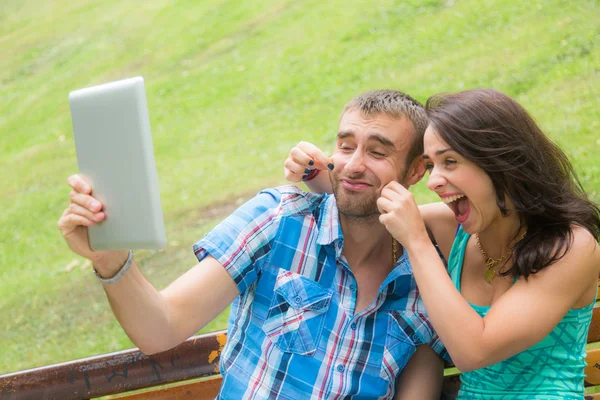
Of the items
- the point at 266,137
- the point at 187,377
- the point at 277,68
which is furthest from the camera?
the point at 277,68

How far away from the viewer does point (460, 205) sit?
243 cm

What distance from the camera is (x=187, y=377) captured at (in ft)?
9.95

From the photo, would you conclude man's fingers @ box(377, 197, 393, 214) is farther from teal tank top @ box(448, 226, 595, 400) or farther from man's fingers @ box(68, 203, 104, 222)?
man's fingers @ box(68, 203, 104, 222)

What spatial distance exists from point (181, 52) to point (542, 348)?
9.24 m

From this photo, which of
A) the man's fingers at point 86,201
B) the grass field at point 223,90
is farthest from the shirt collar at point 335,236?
the grass field at point 223,90

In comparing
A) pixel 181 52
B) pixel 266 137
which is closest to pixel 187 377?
pixel 266 137

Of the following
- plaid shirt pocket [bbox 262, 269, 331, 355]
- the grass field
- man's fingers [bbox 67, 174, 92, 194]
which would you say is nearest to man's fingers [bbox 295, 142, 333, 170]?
plaid shirt pocket [bbox 262, 269, 331, 355]

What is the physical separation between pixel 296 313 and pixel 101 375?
961 mm

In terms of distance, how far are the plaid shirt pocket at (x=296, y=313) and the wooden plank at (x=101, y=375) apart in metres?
0.48

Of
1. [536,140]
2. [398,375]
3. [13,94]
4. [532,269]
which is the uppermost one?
[536,140]

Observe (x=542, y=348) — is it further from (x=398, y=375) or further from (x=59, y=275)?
(x=59, y=275)

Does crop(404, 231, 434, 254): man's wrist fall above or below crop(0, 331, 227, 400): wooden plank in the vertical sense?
above

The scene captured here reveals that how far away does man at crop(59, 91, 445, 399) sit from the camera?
256 centimetres

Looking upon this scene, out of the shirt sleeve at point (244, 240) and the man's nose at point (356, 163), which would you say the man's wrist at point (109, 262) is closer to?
the shirt sleeve at point (244, 240)
